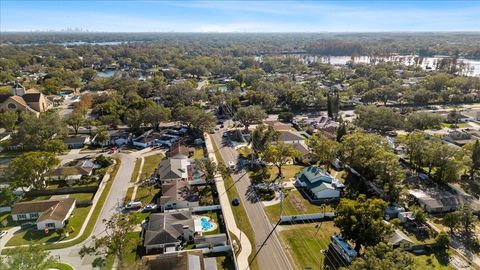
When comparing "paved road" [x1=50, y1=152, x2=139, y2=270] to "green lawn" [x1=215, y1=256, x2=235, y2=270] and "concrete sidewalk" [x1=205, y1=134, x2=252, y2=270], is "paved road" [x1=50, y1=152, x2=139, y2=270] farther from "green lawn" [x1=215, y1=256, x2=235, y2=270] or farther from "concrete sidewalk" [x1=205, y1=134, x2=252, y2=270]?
"concrete sidewalk" [x1=205, y1=134, x2=252, y2=270]

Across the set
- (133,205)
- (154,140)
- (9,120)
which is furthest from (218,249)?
(9,120)

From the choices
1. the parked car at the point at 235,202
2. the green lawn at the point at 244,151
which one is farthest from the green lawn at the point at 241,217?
the green lawn at the point at 244,151

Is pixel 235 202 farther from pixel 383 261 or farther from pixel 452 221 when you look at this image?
pixel 452 221

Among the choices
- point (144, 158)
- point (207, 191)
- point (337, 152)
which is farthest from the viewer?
point (144, 158)

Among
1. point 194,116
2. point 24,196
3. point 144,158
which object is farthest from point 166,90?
point 24,196

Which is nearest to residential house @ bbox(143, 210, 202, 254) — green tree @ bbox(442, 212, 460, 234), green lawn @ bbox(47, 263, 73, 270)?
green lawn @ bbox(47, 263, 73, 270)

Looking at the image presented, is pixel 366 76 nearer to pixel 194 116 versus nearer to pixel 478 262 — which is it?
pixel 194 116
